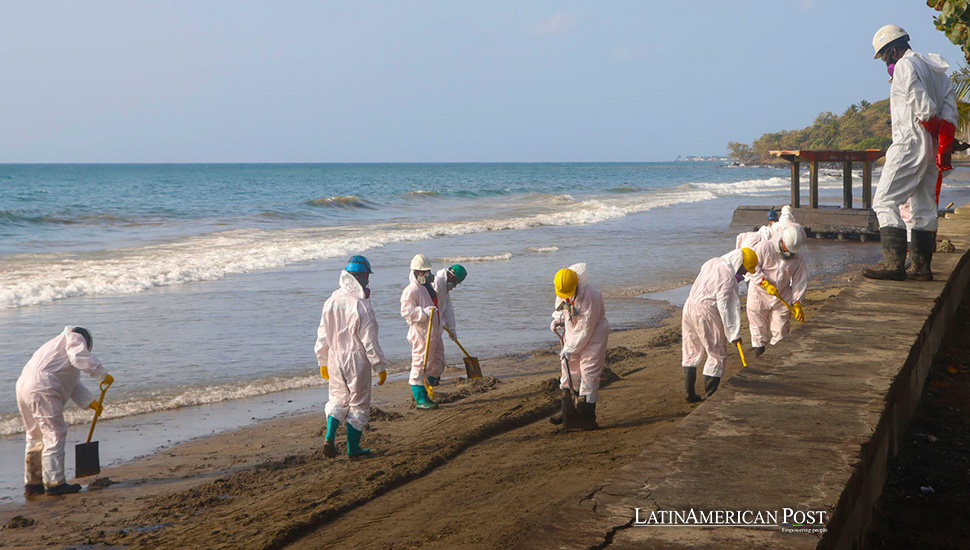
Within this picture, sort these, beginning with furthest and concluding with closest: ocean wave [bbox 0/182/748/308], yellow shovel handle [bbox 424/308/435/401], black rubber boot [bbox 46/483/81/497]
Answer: ocean wave [bbox 0/182/748/308] → yellow shovel handle [bbox 424/308/435/401] → black rubber boot [bbox 46/483/81/497]

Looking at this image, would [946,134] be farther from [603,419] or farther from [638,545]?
[638,545]

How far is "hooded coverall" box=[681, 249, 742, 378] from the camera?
7.05m

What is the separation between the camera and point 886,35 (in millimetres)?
6793

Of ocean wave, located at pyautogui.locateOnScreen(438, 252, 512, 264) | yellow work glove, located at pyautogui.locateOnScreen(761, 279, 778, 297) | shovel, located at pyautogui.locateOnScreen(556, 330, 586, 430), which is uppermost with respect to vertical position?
yellow work glove, located at pyautogui.locateOnScreen(761, 279, 778, 297)

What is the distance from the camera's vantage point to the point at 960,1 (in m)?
10.5

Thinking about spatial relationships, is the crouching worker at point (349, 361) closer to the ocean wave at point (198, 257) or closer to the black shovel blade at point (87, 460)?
the black shovel blade at point (87, 460)

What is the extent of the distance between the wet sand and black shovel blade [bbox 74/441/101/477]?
0.18 metres

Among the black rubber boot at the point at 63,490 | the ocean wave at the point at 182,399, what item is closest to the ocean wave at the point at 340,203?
the ocean wave at the point at 182,399

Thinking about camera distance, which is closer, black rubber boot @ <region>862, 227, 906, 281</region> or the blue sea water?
black rubber boot @ <region>862, 227, 906, 281</region>

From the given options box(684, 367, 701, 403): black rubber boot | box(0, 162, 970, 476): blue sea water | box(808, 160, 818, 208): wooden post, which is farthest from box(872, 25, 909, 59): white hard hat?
box(808, 160, 818, 208): wooden post

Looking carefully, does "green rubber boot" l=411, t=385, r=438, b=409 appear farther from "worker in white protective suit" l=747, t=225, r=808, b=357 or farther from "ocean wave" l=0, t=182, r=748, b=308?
"ocean wave" l=0, t=182, r=748, b=308

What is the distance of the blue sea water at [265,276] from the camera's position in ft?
33.9

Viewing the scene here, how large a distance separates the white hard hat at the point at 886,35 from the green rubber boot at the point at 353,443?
5.33 meters

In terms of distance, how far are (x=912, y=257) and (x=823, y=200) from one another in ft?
121
